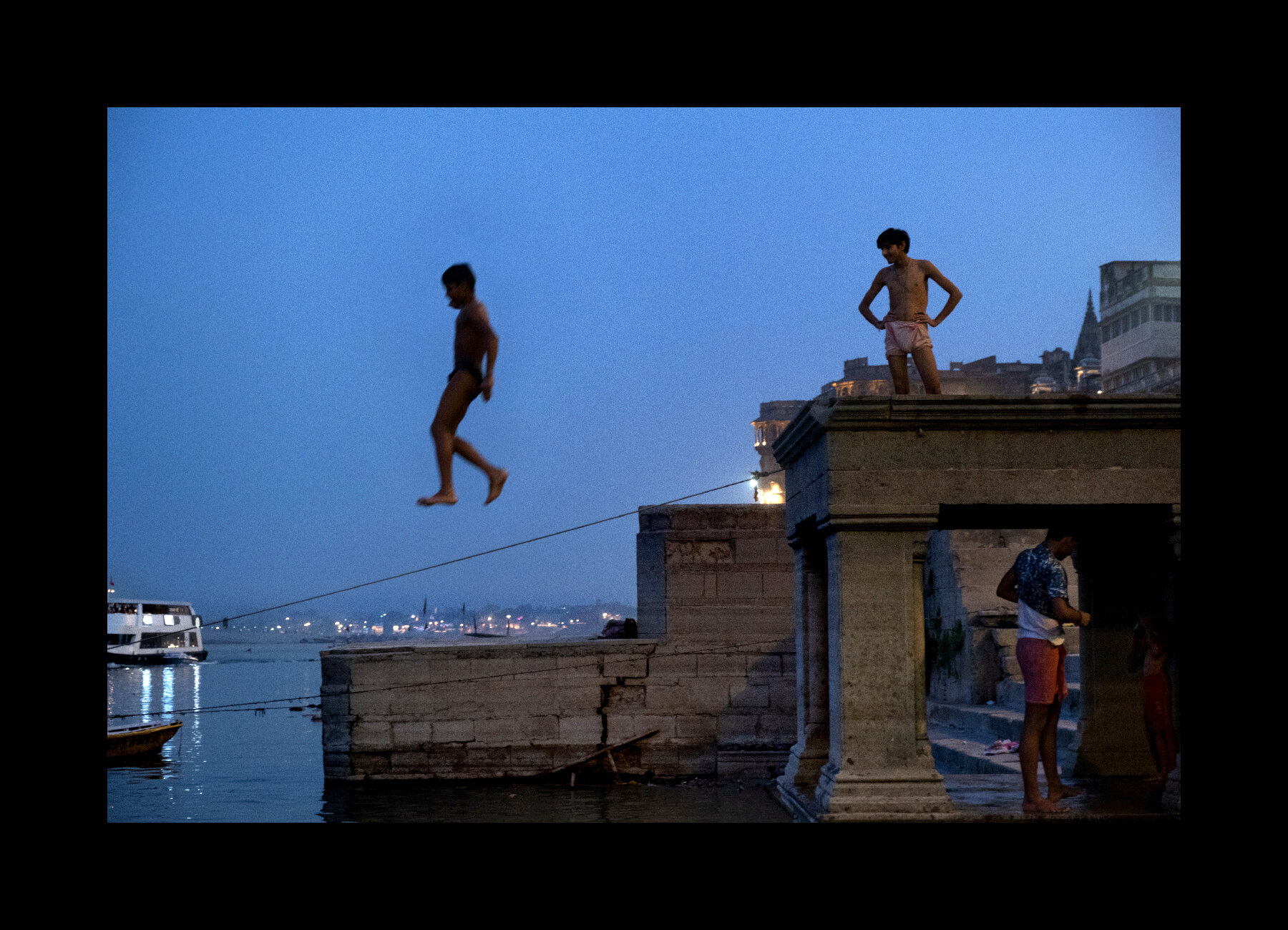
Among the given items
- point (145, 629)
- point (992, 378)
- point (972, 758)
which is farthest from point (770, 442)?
point (145, 629)

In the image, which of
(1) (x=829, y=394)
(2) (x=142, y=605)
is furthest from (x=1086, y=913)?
(2) (x=142, y=605)

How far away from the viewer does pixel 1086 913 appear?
517cm

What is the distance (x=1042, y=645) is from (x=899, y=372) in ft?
6.72

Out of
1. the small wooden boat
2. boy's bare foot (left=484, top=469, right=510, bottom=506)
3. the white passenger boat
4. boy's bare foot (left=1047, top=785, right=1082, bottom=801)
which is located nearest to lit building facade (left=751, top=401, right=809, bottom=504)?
boy's bare foot (left=1047, top=785, right=1082, bottom=801)

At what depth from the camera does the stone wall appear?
494 inches

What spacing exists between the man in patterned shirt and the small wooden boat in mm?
16928

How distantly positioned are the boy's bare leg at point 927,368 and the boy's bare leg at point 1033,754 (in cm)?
213

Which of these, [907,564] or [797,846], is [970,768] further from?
[797,846]

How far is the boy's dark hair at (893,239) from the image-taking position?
8.33 m

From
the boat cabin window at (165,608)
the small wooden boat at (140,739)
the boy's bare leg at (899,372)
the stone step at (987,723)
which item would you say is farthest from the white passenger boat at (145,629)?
the boy's bare leg at (899,372)

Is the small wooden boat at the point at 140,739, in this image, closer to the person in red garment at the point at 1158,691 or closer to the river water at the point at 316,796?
the river water at the point at 316,796

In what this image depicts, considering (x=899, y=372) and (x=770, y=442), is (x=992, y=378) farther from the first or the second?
(x=899, y=372)

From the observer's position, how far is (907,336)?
8383 mm
